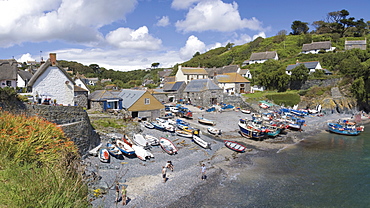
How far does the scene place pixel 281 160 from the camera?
86.5ft

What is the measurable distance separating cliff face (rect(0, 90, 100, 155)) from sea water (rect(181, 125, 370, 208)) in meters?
11.7

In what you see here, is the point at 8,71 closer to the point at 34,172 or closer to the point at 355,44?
the point at 34,172

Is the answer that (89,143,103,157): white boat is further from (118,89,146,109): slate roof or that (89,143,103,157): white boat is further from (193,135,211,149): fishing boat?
(118,89,146,109): slate roof

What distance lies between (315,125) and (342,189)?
87.6 feet

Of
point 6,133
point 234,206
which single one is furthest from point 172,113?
point 6,133

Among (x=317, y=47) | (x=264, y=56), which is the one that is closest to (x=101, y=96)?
(x=264, y=56)

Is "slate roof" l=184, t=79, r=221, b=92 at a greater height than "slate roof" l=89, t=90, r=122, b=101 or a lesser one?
greater

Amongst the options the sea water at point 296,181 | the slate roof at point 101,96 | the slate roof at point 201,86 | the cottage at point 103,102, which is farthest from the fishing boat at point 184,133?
the slate roof at point 201,86

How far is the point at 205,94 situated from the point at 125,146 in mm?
33189

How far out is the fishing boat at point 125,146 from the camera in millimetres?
23542

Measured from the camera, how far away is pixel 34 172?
10.7m

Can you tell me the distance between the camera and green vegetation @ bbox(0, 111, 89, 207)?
8008 millimetres

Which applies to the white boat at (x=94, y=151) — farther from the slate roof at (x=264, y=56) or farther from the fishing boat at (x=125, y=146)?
the slate roof at (x=264, y=56)

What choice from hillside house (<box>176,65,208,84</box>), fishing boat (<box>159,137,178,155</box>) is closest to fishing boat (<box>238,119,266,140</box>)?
fishing boat (<box>159,137,178,155</box>)
